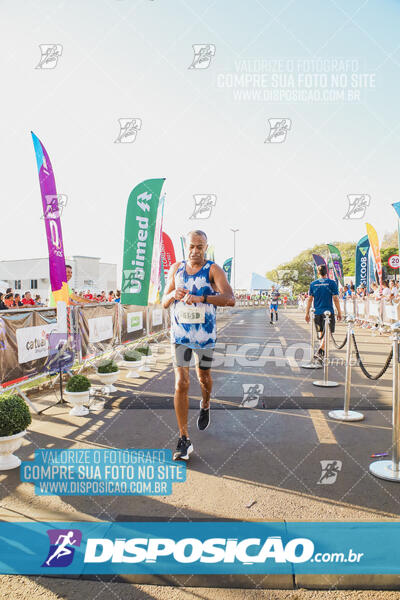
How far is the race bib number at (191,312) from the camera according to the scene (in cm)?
415

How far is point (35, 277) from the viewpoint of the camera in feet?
193

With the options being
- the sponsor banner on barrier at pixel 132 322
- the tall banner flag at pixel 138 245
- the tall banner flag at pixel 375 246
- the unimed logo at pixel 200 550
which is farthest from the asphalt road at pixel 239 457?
the tall banner flag at pixel 375 246

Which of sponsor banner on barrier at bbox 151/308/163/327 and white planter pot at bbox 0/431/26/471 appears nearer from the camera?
white planter pot at bbox 0/431/26/471

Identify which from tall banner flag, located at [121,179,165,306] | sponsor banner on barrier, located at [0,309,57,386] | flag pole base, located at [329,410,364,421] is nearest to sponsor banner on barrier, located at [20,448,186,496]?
sponsor banner on barrier, located at [0,309,57,386]

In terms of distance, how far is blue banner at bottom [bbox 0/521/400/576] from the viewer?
2.54 m

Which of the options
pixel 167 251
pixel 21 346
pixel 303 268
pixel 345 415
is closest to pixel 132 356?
pixel 21 346

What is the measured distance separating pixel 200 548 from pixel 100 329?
7.02m

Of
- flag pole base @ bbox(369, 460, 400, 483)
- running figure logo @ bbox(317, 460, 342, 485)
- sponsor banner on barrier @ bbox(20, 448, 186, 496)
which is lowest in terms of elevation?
sponsor banner on barrier @ bbox(20, 448, 186, 496)

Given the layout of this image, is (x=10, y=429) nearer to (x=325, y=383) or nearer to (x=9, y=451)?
(x=9, y=451)

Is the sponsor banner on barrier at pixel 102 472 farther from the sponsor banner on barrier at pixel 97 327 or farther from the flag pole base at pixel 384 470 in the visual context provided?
the sponsor banner on barrier at pixel 97 327

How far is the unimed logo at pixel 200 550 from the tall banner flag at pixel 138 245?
7.21m

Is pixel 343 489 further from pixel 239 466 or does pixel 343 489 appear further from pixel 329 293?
pixel 329 293

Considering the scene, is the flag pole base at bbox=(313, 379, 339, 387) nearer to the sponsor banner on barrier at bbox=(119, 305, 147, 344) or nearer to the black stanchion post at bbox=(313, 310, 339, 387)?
the black stanchion post at bbox=(313, 310, 339, 387)

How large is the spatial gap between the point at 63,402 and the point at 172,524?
13.5 ft
